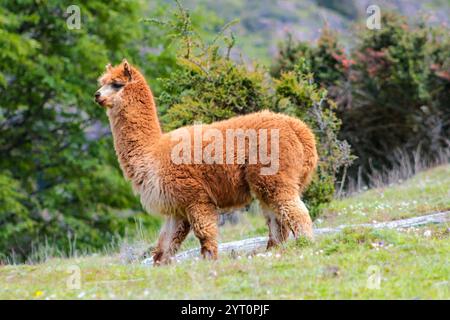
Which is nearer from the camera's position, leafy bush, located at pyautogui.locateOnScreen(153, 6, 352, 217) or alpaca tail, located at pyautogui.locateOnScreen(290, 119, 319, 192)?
alpaca tail, located at pyautogui.locateOnScreen(290, 119, 319, 192)

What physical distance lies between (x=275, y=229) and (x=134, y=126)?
2070 mm

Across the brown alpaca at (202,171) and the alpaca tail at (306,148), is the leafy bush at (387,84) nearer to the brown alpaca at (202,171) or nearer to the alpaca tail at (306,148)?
the alpaca tail at (306,148)

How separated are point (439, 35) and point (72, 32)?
964 cm

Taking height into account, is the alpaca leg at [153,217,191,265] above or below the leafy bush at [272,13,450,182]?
below

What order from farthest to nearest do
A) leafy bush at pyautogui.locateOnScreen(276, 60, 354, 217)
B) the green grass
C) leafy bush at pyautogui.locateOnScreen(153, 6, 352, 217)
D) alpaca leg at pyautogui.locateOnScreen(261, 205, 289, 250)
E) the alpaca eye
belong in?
leafy bush at pyautogui.locateOnScreen(276, 60, 354, 217), leafy bush at pyautogui.locateOnScreen(153, 6, 352, 217), the green grass, the alpaca eye, alpaca leg at pyautogui.locateOnScreen(261, 205, 289, 250)

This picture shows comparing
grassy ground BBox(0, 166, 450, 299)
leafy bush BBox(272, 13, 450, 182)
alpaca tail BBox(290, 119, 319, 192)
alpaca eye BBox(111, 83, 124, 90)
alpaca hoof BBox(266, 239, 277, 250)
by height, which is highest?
leafy bush BBox(272, 13, 450, 182)

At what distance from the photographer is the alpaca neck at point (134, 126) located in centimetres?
961

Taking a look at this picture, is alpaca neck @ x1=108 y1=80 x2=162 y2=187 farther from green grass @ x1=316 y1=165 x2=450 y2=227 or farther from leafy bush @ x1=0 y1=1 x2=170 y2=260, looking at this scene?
leafy bush @ x1=0 y1=1 x2=170 y2=260

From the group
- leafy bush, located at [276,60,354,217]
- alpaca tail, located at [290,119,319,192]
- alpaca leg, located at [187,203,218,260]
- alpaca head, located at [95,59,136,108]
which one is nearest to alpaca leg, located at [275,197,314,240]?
alpaca tail, located at [290,119,319,192]

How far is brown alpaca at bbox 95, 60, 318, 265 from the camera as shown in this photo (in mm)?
9109

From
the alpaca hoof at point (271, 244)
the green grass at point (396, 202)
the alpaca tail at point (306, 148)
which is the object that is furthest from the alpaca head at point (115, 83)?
the green grass at point (396, 202)

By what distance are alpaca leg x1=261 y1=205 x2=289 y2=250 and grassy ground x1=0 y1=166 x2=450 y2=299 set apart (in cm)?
43
